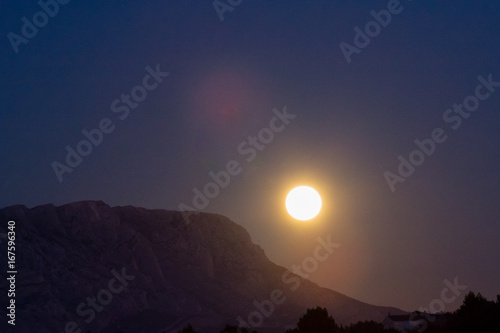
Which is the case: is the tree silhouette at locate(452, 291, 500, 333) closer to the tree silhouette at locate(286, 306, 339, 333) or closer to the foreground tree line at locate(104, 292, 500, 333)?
the foreground tree line at locate(104, 292, 500, 333)

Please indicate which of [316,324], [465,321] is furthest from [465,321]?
[316,324]

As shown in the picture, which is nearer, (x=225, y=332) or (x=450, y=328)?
(x=450, y=328)

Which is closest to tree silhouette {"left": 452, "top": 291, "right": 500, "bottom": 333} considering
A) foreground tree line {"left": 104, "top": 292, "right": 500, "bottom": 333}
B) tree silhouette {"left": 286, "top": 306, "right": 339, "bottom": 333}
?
foreground tree line {"left": 104, "top": 292, "right": 500, "bottom": 333}

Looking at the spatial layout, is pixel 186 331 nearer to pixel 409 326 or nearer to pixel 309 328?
pixel 309 328

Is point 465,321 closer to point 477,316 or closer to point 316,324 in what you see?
point 477,316

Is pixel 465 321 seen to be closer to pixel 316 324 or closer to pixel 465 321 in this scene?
pixel 465 321

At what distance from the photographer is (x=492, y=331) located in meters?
54.5

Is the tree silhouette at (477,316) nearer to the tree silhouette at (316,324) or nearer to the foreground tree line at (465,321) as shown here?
the foreground tree line at (465,321)

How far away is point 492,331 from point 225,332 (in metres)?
29.6

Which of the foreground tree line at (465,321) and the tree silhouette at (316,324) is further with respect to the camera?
the tree silhouette at (316,324)

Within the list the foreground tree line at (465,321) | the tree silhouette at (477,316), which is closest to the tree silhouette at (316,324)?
the foreground tree line at (465,321)

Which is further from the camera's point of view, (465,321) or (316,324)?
(316,324)

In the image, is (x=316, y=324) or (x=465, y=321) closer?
(x=465, y=321)

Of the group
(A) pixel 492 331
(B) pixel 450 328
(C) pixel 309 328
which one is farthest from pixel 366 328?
(A) pixel 492 331
